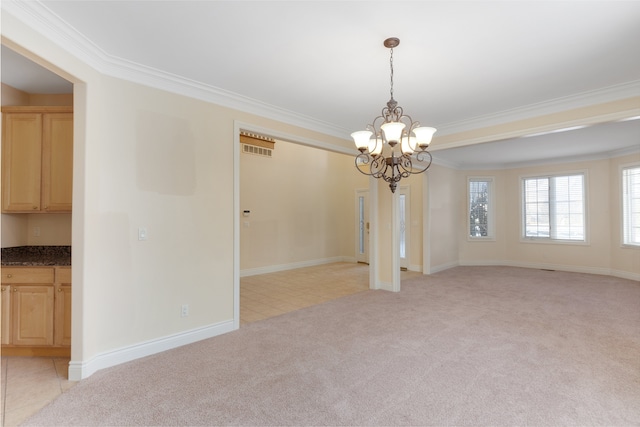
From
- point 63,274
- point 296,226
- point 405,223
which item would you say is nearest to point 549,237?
point 405,223

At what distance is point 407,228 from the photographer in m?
7.68

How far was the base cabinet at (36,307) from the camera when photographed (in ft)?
9.41

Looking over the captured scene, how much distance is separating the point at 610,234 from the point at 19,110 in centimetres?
1023

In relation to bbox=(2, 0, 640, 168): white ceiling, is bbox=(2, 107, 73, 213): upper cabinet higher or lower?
lower

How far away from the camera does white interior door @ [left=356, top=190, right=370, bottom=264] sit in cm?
895

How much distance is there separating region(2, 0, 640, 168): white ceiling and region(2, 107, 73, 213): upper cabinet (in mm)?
412

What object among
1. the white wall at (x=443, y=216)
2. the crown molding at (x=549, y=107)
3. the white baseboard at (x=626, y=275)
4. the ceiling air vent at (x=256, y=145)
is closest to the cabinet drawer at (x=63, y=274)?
the ceiling air vent at (x=256, y=145)

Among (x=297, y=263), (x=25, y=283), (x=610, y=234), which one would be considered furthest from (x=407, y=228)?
(x=25, y=283)

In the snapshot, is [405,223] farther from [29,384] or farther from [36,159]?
[29,384]

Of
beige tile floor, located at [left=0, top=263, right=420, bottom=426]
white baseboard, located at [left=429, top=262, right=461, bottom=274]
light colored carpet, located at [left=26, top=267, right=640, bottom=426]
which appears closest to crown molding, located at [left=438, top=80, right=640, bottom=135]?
light colored carpet, located at [left=26, top=267, right=640, bottom=426]

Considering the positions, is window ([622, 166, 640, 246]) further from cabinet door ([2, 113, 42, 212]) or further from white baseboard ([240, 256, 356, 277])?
cabinet door ([2, 113, 42, 212])

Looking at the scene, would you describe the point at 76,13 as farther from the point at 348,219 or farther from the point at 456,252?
the point at 456,252

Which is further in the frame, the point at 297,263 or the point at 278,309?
A: the point at 297,263

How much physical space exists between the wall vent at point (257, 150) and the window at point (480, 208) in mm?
5376
